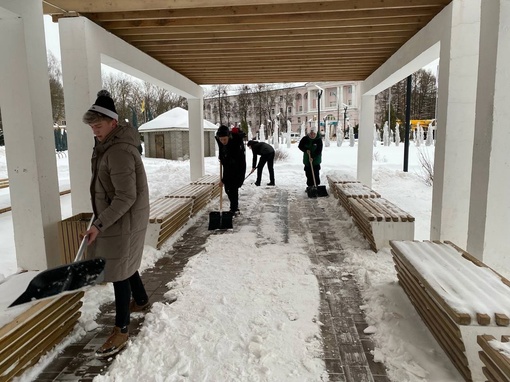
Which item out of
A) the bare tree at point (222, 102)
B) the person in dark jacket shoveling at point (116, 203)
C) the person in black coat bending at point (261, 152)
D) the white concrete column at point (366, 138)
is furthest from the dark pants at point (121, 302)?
the bare tree at point (222, 102)

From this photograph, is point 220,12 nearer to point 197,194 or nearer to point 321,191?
point 197,194

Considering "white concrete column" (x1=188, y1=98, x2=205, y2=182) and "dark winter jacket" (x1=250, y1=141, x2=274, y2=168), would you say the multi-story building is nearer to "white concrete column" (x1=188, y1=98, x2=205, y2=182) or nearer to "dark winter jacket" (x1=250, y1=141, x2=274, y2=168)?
"white concrete column" (x1=188, y1=98, x2=205, y2=182)

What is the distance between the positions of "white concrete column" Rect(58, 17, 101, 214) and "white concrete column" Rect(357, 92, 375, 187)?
8044mm

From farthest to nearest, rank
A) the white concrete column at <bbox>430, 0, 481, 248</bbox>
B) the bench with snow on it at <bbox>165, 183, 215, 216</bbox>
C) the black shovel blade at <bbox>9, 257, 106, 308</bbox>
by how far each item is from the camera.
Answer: the bench with snow on it at <bbox>165, 183, 215, 216</bbox> < the white concrete column at <bbox>430, 0, 481, 248</bbox> < the black shovel blade at <bbox>9, 257, 106, 308</bbox>

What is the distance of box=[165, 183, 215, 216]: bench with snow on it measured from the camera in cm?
768

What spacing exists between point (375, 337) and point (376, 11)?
4.42 metres

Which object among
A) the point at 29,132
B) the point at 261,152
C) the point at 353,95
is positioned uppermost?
the point at 353,95

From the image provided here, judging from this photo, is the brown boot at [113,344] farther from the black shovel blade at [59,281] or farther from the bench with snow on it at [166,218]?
the bench with snow on it at [166,218]

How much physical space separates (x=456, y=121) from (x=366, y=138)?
6591 mm

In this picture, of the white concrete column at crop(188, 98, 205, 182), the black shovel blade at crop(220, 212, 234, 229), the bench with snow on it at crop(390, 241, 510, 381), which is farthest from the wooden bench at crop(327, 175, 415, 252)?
the white concrete column at crop(188, 98, 205, 182)

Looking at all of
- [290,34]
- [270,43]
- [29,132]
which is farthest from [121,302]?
[270,43]

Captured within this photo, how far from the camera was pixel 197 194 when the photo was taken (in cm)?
793

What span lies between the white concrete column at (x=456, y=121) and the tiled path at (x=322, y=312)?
1564 mm

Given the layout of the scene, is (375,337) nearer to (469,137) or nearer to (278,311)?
(278,311)
